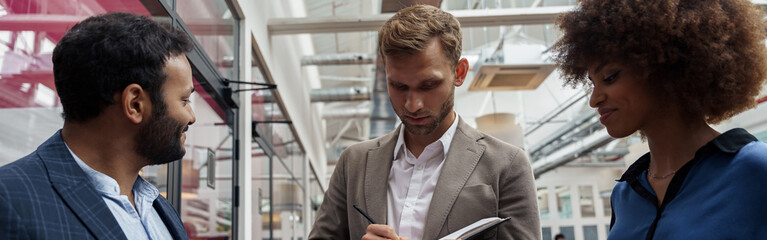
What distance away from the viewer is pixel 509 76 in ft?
23.8

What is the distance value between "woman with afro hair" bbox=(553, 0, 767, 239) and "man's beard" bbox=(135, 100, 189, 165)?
89cm

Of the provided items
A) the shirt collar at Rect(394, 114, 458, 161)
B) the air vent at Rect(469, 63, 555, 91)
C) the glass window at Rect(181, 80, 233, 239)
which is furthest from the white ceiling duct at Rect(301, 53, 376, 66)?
the shirt collar at Rect(394, 114, 458, 161)

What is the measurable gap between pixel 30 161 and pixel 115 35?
0.28m

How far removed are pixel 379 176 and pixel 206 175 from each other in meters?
2.36

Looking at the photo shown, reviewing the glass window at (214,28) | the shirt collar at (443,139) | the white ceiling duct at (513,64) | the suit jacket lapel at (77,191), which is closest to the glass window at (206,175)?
the glass window at (214,28)

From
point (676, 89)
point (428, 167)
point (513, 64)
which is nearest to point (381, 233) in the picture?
point (428, 167)

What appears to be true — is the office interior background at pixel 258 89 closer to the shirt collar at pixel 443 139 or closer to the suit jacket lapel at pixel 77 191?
the shirt collar at pixel 443 139

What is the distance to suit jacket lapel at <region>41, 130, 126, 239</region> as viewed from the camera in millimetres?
1064

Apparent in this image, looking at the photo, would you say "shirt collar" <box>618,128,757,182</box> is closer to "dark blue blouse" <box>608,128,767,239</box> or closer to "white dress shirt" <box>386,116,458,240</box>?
"dark blue blouse" <box>608,128,767,239</box>

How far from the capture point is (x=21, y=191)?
0.98 metres

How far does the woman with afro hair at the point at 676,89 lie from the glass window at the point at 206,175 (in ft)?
8.11

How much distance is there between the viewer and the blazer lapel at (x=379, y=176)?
158cm

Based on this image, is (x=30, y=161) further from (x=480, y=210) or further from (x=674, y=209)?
A: (x=674, y=209)

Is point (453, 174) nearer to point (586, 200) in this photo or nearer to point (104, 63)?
point (104, 63)
